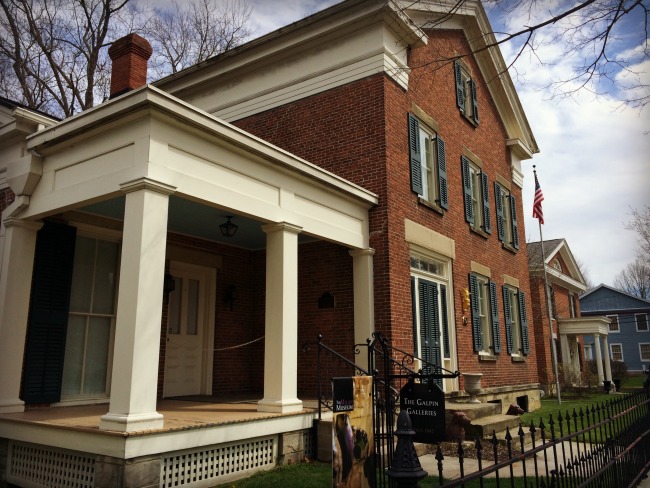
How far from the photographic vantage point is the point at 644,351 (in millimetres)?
48688

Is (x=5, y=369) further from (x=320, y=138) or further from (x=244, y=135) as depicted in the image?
(x=320, y=138)

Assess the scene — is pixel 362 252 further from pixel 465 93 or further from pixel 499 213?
pixel 499 213

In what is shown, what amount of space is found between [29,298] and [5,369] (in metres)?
1.00

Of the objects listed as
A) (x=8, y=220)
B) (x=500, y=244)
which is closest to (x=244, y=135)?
(x=8, y=220)

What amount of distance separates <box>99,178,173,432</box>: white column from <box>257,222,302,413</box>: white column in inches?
82.1

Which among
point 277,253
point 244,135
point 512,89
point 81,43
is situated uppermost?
point 81,43

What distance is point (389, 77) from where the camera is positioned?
35.9ft

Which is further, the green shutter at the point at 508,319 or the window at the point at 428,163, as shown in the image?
the green shutter at the point at 508,319

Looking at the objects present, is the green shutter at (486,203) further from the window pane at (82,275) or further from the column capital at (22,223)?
the column capital at (22,223)

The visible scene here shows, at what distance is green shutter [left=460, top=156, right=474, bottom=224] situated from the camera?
13891 mm

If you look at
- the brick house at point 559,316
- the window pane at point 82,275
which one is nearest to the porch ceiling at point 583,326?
the brick house at point 559,316

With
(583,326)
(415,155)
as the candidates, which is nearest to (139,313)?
(415,155)

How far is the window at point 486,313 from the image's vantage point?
13.6 meters

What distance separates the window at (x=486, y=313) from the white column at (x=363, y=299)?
14.4 ft
